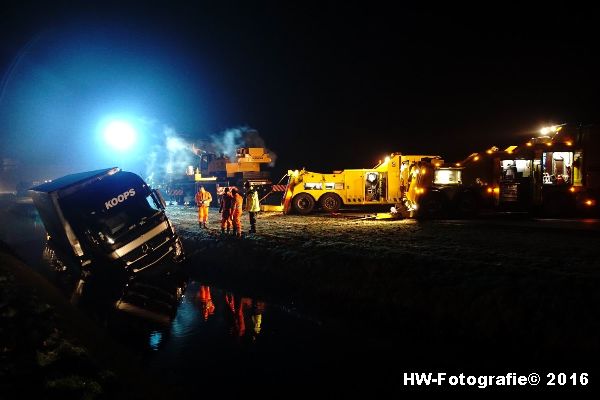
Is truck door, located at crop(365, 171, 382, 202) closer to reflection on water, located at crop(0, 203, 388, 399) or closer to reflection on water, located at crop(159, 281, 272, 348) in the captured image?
reflection on water, located at crop(0, 203, 388, 399)

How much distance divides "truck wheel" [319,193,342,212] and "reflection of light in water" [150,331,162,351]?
46.5ft

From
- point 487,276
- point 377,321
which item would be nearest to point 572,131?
point 487,276

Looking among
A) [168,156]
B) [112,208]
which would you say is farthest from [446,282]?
[168,156]

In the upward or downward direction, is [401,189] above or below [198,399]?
above

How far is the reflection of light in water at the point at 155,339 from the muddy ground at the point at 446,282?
98.5 inches

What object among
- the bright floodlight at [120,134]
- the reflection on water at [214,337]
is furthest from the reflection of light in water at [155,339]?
the bright floodlight at [120,134]

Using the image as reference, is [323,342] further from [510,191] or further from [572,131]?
[572,131]

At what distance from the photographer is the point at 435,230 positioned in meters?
13.5

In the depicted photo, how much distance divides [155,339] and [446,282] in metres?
4.42

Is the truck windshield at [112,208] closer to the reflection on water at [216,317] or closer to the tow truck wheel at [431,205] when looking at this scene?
the reflection on water at [216,317]

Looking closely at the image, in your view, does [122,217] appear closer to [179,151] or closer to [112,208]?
[112,208]

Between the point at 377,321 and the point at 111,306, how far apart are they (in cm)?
492

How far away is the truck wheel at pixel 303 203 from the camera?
66.7 ft

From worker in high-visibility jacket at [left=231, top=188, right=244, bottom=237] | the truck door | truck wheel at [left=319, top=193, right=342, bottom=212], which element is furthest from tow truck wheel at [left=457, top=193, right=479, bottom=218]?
worker in high-visibility jacket at [left=231, top=188, right=244, bottom=237]
